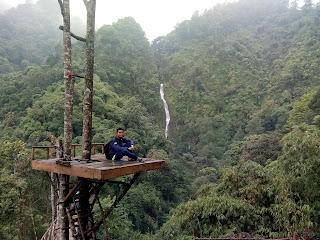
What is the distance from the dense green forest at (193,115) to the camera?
6613 millimetres

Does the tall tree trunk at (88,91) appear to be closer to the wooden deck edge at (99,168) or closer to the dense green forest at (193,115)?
the wooden deck edge at (99,168)

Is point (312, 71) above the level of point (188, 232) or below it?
above

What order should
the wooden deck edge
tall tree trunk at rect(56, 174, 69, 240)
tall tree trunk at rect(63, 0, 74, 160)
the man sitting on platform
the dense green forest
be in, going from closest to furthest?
the wooden deck edge, the man sitting on platform, tall tree trunk at rect(56, 174, 69, 240), tall tree trunk at rect(63, 0, 74, 160), the dense green forest

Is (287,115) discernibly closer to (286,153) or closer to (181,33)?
(286,153)

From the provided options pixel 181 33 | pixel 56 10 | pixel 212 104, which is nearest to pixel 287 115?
pixel 212 104

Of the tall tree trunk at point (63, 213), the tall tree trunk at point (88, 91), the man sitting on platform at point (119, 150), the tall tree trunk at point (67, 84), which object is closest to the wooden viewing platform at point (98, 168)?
the man sitting on platform at point (119, 150)

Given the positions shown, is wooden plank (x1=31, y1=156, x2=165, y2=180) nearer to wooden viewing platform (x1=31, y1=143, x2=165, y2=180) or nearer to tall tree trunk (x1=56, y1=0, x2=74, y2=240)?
wooden viewing platform (x1=31, y1=143, x2=165, y2=180)

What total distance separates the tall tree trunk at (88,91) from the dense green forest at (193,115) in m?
4.10

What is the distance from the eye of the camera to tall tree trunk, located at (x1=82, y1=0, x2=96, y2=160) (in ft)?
10.8

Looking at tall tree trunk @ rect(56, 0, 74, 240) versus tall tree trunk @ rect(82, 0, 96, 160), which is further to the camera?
tall tree trunk @ rect(56, 0, 74, 240)

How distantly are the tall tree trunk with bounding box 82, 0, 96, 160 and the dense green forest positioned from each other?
4.10 m

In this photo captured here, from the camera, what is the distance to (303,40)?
38750mm

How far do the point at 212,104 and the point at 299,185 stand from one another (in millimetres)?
32693

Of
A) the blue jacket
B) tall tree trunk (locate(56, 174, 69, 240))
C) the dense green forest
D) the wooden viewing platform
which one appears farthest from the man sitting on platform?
the dense green forest
